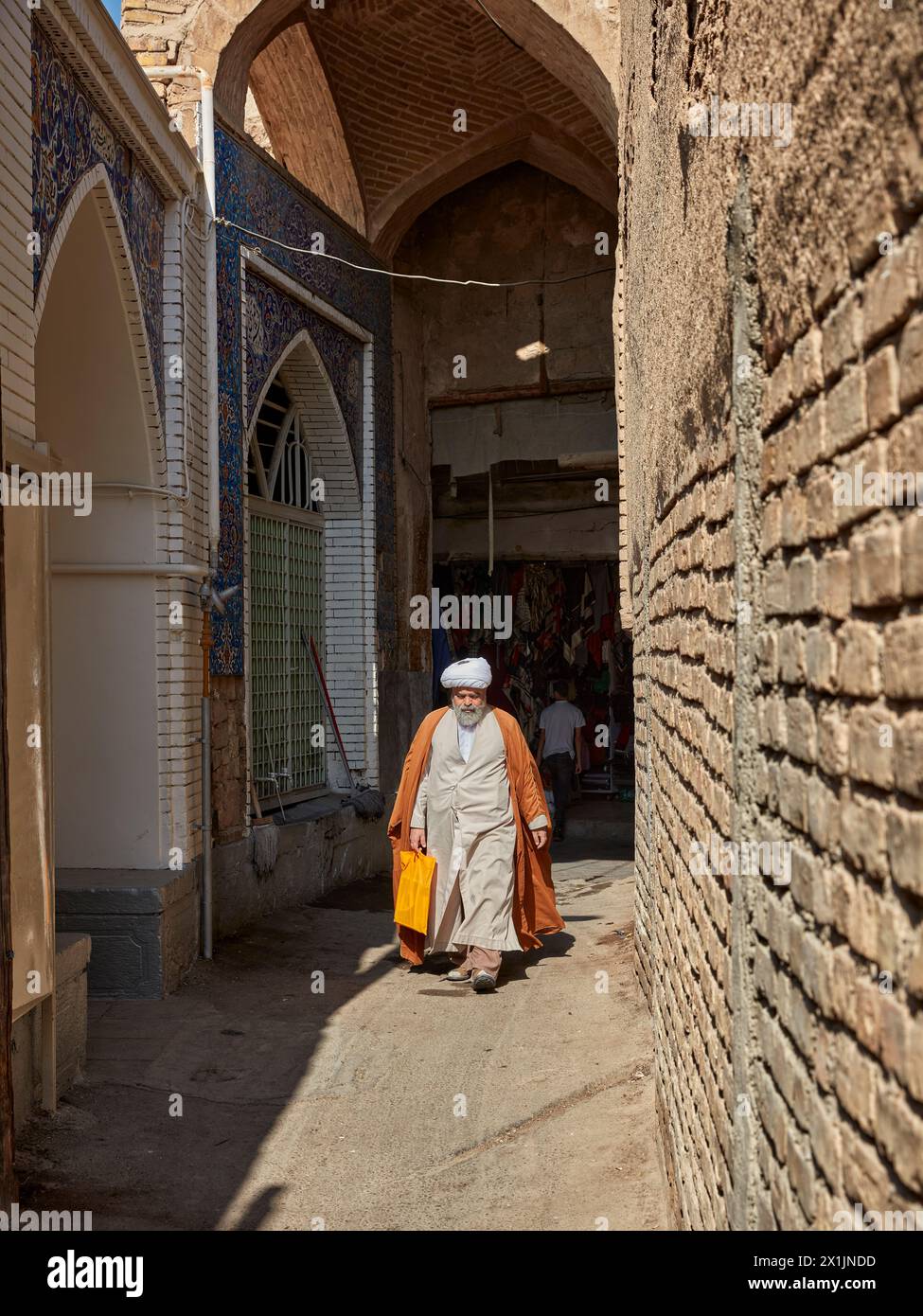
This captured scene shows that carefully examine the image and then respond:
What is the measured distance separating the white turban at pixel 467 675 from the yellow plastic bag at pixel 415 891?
953 millimetres

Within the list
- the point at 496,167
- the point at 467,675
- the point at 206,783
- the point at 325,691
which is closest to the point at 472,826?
the point at 467,675

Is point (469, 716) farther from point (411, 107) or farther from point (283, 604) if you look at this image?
point (411, 107)

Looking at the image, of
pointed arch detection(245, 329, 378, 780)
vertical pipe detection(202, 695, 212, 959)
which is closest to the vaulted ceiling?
pointed arch detection(245, 329, 378, 780)

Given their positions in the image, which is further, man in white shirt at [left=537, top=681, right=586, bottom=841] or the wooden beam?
man in white shirt at [left=537, top=681, right=586, bottom=841]

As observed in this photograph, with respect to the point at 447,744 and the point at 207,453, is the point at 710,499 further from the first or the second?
the point at 207,453

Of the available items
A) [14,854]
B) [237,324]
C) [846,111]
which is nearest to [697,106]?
[846,111]

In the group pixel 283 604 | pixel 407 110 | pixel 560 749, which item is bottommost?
pixel 560 749

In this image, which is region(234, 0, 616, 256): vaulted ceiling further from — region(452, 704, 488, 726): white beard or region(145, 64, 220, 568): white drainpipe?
region(452, 704, 488, 726): white beard

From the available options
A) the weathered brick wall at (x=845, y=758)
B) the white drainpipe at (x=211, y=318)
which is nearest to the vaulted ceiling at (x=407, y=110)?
the white drainpipe at (x=211, y=318)

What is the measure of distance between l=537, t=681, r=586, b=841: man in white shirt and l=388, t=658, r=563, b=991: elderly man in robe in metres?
5.40

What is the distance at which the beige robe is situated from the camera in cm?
704

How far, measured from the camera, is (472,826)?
7.23 meters

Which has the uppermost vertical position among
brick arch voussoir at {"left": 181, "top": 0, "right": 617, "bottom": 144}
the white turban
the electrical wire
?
brick arch voussoir at {"left": 181, "top": 0, "right": 617, "bottom": 144}

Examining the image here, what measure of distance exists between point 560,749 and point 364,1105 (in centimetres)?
809
